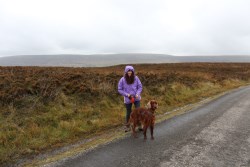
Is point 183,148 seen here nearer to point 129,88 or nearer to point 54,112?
point 129,88

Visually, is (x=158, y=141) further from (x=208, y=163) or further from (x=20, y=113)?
(x=20, y=113)

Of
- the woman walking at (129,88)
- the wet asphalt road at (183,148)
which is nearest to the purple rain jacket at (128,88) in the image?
the woman walking at (129,88)

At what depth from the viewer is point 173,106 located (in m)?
15.2

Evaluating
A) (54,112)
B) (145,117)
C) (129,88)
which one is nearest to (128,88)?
(129,88)

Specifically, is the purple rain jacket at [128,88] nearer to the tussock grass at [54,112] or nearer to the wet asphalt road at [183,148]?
the wet asphalt road at [183,148]

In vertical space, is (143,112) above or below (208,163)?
above

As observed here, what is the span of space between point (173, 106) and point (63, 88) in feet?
19.8

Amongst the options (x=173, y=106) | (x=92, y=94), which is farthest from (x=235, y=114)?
(x=92, y=94)

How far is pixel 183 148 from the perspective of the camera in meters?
7.28

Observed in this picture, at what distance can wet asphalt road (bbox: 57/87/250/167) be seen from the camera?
248 inches

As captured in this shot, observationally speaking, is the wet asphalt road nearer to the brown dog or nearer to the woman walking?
the brown dog

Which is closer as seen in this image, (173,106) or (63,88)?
(63,88)

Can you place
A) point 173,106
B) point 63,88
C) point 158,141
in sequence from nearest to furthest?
1. point 158,141
2. point 63,88
3. point 173,106

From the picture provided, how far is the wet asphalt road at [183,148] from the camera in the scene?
6.29 metres
